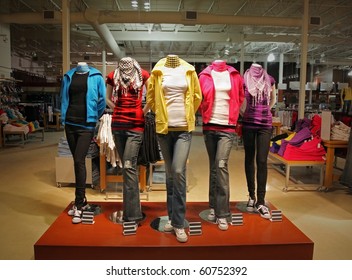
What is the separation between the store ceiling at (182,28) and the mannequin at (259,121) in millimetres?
5810

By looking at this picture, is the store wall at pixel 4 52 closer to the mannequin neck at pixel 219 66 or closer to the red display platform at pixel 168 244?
the red display platform at pixel 168 244

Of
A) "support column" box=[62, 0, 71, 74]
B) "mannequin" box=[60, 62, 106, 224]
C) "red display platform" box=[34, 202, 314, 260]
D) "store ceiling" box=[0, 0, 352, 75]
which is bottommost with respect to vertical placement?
"red display platform" box=[34, 202, 314, 260]

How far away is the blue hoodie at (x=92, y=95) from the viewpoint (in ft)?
9.84

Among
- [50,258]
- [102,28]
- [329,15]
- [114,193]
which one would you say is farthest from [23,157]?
[329,15]

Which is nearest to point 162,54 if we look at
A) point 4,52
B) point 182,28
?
point 182,28

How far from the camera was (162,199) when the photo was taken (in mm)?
4410

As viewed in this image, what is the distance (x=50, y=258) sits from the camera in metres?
2.48

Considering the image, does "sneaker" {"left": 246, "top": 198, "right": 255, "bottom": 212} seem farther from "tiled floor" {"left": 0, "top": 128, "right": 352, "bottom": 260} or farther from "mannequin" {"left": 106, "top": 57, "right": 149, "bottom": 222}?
"mannequin" {"left": 106, "top": 57, "right": 149, "bottom": 222}

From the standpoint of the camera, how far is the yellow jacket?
98.1 inches

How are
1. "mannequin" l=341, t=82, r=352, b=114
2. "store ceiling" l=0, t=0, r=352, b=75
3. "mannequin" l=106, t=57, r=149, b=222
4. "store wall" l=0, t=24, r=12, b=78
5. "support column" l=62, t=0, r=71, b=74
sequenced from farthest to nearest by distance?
"store wall" l=0, t=24, r=12, b=78 → "store ceiling" l=0, t=0, r=352, b=75 → "mannequin" l=341, t=82, r=352, b=114 → "support column" l=62, t=0, r=71, b=74 → "mannequin" l=106, t=57, r=149, b=222

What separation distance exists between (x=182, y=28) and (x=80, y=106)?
1067 cm

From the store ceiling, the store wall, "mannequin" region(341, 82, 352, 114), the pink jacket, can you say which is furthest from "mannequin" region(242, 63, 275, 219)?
the store wall

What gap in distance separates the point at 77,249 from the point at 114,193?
6.95 feet

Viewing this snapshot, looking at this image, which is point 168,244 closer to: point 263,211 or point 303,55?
point 263,211
